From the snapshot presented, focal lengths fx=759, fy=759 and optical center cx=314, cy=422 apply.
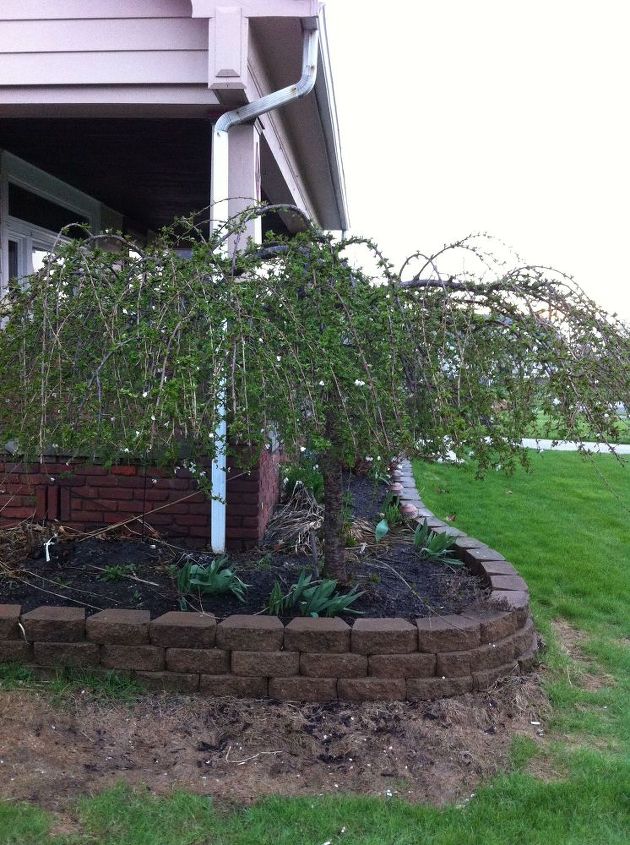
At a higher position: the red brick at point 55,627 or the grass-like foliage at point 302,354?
the grass-like foliage at point 302,354

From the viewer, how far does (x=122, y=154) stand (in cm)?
757

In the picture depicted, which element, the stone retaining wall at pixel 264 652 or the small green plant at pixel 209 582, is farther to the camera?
the small green plant at pixel 209 582

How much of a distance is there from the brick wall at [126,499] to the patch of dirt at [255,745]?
172 cm

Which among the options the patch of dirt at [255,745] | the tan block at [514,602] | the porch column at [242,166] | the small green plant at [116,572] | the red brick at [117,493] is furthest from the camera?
the porch column at [242,166]

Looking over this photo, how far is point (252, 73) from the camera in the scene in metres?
5.52

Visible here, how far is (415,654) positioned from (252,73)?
4213 millimetres

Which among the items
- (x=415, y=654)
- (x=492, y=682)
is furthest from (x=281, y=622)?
(x=492, y=682)

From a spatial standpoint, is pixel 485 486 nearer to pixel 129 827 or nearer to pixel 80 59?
pixel 80 59

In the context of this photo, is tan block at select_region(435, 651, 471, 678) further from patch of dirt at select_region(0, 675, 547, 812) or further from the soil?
the soil

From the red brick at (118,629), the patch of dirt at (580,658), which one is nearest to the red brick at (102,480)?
the red brick at (118,629)

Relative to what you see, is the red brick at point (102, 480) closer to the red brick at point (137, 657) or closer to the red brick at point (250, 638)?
the red brick at point (137, 657)

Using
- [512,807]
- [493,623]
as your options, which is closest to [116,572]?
[493,623]

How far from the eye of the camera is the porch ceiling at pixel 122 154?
6594 millimetres

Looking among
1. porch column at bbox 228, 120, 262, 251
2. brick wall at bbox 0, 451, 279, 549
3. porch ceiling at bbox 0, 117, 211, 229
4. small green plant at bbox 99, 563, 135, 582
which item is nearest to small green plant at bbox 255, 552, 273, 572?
brick wall at bbox 0, 451, 279, 549
